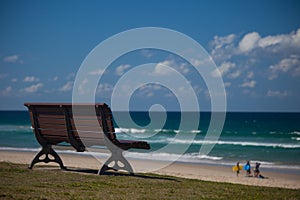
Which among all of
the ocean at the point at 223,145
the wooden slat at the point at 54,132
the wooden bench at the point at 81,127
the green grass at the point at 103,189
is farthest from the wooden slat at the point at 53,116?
the ocean at the point at 223,145

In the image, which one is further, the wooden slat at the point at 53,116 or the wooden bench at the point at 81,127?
the wooden slat at the point at 53,116

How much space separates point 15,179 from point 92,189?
5.72 feet

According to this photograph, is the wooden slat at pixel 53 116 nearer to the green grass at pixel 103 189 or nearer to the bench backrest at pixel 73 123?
the bench backrest at pixel 73 123

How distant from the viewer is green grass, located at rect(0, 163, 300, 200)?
6.76m

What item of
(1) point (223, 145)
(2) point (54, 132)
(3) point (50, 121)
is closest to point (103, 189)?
(2) point (54, 132)

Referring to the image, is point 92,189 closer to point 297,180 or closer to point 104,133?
point 104,133

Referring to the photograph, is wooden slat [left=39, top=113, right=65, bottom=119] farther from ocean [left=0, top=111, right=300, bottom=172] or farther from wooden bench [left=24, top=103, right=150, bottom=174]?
ocean [left=0, top=111, right=300, bottom=172]

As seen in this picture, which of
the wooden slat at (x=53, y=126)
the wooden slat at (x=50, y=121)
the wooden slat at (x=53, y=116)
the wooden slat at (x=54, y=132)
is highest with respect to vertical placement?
the wooden slat at (x=53, y=116)

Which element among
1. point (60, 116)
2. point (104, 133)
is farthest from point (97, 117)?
point (60, 116)

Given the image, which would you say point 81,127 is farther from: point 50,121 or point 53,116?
point 50,121

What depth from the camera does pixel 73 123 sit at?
9977mm

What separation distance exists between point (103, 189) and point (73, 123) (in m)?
2.83

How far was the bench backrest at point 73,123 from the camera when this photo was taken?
31.2 feet

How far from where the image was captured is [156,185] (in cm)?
837
